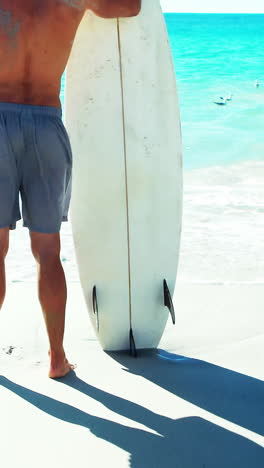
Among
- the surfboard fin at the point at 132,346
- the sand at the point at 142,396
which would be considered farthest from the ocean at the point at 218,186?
the surfboard fin at the point at 132,346

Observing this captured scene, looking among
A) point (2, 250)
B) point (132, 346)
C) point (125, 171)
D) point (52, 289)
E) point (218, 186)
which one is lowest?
point (218, 186)

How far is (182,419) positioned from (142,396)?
0.20m

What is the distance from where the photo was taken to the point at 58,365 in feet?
7.79

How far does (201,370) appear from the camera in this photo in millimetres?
2424

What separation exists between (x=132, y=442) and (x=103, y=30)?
1.57 meters

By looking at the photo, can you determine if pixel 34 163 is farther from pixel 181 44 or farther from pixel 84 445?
pixel 181 44

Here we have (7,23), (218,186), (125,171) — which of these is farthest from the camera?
(218,186)

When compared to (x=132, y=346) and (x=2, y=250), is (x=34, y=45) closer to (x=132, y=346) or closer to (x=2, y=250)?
(x=2, y=250)

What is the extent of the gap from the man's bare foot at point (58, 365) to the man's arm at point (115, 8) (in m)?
1.28

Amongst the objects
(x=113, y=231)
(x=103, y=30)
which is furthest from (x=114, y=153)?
(x=103, y=30)

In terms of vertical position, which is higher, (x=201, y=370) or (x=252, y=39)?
(x=201, y=370)

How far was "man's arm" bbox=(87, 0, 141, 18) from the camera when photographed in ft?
7.77

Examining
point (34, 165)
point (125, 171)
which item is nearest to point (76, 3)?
point (34, 165)

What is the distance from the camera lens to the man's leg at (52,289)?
2303mm
